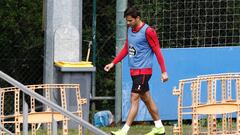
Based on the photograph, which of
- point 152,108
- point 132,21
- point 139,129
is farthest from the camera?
point 139,129

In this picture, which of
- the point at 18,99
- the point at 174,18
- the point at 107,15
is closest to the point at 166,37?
the point at 174,18

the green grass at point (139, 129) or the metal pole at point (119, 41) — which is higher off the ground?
the metal pole at point (119, 41)

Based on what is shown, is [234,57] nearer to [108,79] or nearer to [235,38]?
[235,38]

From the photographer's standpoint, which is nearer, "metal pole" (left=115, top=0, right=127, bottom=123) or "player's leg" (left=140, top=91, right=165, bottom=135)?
"player's leg" (left=140, top=91, right=165, bottom=135)

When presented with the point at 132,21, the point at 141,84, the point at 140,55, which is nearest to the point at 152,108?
the point at 141,84

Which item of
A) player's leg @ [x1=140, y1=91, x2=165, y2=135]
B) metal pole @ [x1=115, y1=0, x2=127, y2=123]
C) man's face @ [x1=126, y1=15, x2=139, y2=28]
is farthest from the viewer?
metal pole @ [x1=115, y1=0, x2=127, y2=123]

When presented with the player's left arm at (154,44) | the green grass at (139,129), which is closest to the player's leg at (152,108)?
the player's left arm at (154,44)

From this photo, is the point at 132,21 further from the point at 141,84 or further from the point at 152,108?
the point at 152,108

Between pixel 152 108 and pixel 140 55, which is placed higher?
pixel 140 55

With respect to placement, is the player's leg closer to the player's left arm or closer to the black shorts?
the black shorts

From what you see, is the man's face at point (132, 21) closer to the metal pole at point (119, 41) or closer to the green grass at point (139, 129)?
the green grass at point (139, 129)

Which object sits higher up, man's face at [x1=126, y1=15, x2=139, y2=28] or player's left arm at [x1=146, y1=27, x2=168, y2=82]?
man's face at [x1=126, y1=15, x2=139, y2=28]

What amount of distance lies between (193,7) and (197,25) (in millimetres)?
279

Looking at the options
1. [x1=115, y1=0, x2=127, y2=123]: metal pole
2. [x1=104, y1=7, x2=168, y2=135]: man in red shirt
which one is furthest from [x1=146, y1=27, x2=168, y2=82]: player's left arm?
[x1=115, y1=0, x2=127, y2=123]: metal pole
